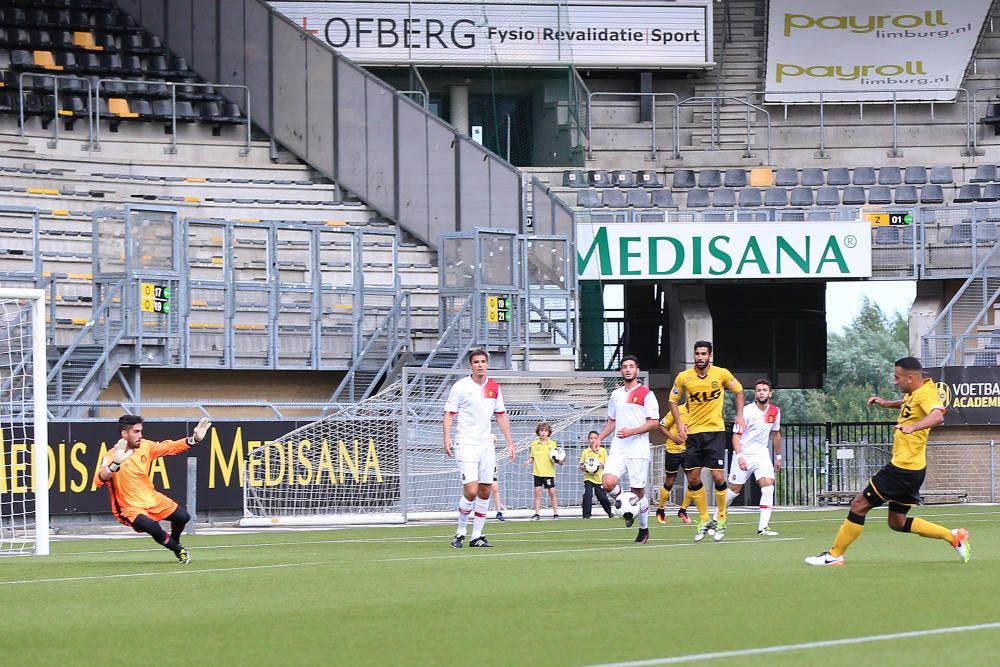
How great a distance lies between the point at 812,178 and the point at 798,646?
1269 inches

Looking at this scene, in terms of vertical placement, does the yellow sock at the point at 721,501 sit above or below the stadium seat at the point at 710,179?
below

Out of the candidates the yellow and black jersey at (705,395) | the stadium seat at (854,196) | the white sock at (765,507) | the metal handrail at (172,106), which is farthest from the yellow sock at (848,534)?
the stadium seat at (854,196)

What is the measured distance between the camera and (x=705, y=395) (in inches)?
691

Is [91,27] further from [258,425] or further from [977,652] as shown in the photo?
[977,652]

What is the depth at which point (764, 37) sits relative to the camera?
4419 centimetres

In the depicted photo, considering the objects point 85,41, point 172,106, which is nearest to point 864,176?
point 172,106

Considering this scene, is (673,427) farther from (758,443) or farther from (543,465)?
(543,465)

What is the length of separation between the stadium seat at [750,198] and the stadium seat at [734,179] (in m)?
0.73

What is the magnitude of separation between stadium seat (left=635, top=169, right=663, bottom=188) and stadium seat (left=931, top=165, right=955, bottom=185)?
253 inches

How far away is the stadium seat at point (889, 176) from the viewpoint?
129 feet

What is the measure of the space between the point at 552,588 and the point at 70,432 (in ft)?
45.7

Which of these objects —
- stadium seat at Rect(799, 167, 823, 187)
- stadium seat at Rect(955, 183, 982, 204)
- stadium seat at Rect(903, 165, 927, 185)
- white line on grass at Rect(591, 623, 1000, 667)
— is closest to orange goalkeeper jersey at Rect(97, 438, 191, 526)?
white line on grass at Rect(591, 623, 1000, 667)

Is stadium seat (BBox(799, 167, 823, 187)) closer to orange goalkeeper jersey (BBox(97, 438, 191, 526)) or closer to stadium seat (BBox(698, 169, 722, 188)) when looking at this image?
stadium seat (BBox(698, 169, 722, 188))

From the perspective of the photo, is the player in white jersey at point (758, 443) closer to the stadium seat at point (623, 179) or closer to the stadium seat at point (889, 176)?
the stadium seat at point (623, 179)
